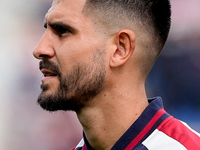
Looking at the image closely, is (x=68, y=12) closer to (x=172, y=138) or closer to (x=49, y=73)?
(x=49, y=73)

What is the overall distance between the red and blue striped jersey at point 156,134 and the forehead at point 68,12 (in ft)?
1.72

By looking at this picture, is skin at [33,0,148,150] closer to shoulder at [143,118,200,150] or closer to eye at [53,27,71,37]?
eye at [53,27,71,37]

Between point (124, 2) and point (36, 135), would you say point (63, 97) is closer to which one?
point (124, 2)

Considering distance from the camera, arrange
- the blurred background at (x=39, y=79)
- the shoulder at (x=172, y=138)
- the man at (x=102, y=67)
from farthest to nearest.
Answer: the blurred background at (x=39, y=79)
the man at (x=102, y=67)
the shoulder at (x=172, y=138)

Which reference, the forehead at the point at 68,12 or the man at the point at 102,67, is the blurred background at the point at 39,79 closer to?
the man at the point at 102,67

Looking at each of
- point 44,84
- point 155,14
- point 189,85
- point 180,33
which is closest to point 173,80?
point 189,85

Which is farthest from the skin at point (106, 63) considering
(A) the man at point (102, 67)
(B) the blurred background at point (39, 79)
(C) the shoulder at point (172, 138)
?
(B) the blurred background at point (39, 79)

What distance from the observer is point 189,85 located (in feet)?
12.2

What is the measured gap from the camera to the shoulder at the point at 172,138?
4.55ft

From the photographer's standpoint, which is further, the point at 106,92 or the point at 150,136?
A: the point at 106,92

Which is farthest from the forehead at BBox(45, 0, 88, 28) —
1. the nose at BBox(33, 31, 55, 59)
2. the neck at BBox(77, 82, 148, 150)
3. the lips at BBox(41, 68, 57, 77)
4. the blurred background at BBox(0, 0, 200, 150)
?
the blurred background at BBox(0, 0, 200, 150)

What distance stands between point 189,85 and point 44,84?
8.10 feet

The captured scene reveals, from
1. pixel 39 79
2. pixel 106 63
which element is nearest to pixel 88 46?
pixel 106 63

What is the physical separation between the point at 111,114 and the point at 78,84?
0.21m
